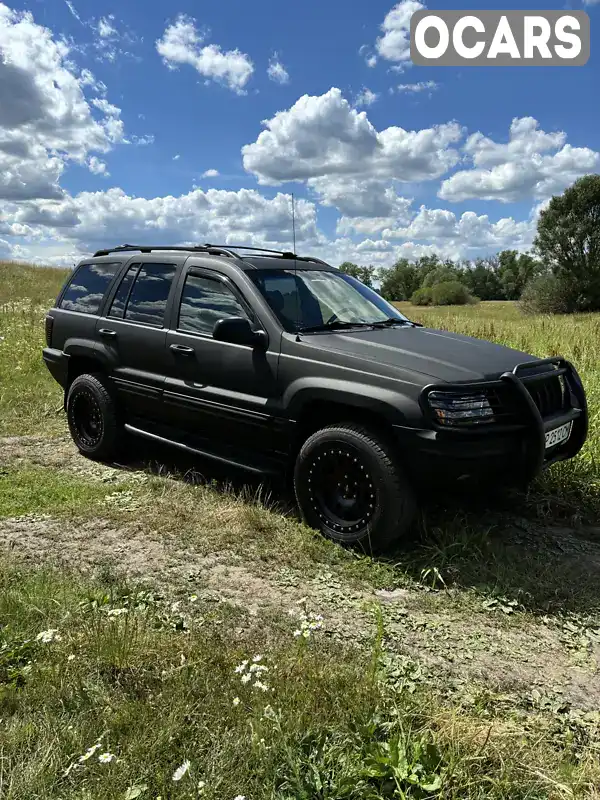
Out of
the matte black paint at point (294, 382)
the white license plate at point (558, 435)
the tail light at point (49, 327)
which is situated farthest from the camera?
the tail light at point (49, 327)

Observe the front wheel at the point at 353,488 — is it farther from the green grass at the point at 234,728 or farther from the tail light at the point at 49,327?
the tail light at the point at 49,327

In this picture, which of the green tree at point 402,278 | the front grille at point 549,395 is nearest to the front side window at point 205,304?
the front grille at point 549,395

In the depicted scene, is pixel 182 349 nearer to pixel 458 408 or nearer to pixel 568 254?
pixel 458 408

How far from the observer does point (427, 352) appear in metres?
4.14

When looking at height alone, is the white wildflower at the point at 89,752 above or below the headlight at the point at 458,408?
below

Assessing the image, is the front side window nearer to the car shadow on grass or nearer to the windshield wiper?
the windshield wiper

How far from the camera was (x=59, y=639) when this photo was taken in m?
2.84

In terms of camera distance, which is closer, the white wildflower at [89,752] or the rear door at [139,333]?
the white wildflower at [89,752]

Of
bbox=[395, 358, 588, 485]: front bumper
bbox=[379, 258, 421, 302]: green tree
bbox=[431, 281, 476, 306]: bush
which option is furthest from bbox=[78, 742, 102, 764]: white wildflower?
bbox=[379, 258, 421, 302]: green tree

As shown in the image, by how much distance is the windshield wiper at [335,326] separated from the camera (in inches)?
178

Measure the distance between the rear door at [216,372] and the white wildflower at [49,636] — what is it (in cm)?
200

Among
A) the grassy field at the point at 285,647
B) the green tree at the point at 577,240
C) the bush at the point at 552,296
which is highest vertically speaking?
the green tree at the point at 577,240

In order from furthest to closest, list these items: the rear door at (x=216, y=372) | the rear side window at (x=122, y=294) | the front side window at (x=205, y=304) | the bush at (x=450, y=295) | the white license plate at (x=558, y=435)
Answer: the bush at (x=450, y=295) → the rear side window at (x=122, y=294) → the front side window at (x=205, y=304) → the rear door at (x=216, y=372) → the white license plate at (x=558, y=435)

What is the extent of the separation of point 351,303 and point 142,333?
70.5 inches
